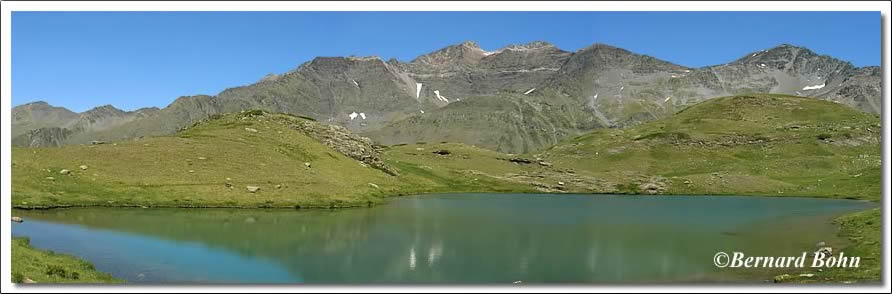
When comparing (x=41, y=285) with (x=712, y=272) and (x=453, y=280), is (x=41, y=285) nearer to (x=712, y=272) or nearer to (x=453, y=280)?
(x=453, y=280)

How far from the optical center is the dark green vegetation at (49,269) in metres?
30.0

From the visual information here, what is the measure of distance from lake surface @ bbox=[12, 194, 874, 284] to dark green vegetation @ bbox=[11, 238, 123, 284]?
5.52 feet

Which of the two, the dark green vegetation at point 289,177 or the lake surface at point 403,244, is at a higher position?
the dark green vegetation at point 289,177

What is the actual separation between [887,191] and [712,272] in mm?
11456

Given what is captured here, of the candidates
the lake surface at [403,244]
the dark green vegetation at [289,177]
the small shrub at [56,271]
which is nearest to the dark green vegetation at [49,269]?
the small shrub at [56,271]

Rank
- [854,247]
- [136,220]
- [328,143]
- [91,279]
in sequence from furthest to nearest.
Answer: [328,143] < [136,220] < [854,247] < [91,279]

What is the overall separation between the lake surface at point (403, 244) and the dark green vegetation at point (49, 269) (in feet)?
5.52

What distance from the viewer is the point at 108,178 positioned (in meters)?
75.8

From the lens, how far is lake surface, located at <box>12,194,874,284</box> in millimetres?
36625

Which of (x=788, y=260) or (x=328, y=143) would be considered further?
(x=328, y=143)

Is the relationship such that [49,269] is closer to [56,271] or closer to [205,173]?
[56,271]

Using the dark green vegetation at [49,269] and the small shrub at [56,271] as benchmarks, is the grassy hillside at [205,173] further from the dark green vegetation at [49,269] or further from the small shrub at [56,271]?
Result: the small shrub at [56,271]

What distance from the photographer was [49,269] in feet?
103

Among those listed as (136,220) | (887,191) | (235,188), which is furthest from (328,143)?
(887,191)
